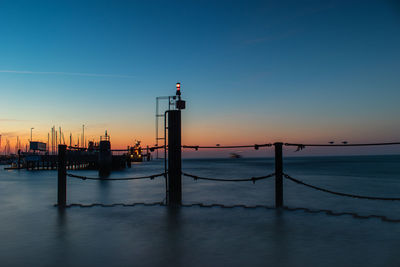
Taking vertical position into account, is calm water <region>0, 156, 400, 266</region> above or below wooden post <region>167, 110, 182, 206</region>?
below

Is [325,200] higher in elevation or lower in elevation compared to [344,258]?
lower

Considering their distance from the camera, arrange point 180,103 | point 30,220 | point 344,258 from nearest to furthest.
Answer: point 344,258 → point 30,220 → point 180,103

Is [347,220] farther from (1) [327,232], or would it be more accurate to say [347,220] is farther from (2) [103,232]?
(2) [103,232]

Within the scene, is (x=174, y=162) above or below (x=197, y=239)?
above

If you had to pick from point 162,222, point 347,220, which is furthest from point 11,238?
point 347,220

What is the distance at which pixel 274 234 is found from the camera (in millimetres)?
5164

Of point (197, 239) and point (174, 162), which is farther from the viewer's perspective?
point (174, 162)

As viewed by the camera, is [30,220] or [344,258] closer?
[344,258]

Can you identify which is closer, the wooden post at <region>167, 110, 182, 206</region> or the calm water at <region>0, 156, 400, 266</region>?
the calm water at <region>0, 156, 400, 266</region>

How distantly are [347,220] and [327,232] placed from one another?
1.26 meters

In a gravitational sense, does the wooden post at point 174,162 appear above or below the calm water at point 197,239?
above

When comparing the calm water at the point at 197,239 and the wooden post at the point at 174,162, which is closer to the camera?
the calm water at the point at 197,239

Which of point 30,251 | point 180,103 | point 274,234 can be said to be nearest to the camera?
point 30,251

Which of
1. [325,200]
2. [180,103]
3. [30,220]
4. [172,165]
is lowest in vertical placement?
[325,200]
